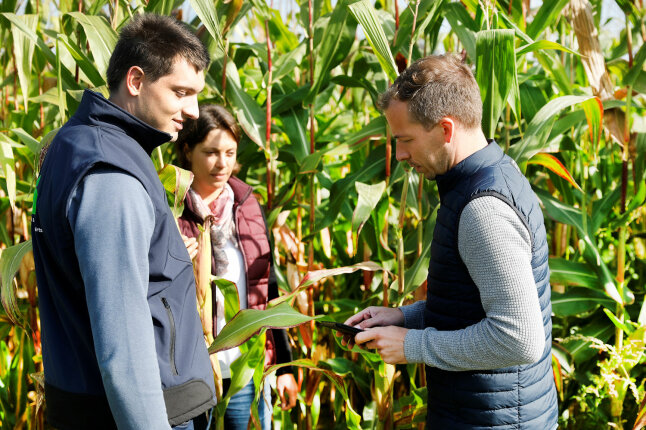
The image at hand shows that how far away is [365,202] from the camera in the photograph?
199 cm

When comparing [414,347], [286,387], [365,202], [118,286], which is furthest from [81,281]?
[286,387]

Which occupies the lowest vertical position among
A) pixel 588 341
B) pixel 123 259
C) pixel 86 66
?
pixel 588 341

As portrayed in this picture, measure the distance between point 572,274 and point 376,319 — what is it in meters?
1.15

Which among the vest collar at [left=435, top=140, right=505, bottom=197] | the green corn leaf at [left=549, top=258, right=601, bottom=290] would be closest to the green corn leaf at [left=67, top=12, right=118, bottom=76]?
the vest collar at [left=435, top=140, right=505, bottom=197]

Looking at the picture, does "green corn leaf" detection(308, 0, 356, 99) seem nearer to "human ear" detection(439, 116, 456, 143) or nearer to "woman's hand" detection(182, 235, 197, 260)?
"woman's hand" detection(182, 235, 197, 260)

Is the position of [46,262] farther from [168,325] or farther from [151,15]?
[151,15]

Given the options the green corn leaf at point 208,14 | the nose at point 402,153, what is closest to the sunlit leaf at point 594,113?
the nose at point 402,153

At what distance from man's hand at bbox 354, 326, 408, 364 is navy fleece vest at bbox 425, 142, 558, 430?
0.33ft

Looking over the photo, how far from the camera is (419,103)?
127 cm

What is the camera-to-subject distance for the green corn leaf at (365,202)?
198cm

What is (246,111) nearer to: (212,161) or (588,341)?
(212,161)

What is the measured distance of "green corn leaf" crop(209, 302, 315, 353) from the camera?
156 cm

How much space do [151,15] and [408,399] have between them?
1.52m

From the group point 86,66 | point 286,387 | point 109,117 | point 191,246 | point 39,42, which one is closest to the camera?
point 109,117
